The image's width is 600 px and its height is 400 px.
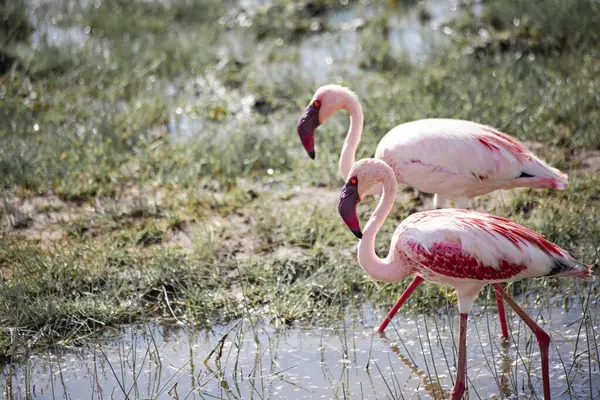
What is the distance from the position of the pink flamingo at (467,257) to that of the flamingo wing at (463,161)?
28.8 inches

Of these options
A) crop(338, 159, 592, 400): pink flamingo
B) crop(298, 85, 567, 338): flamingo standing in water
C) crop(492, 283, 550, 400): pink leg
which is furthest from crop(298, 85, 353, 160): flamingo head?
crop(492, 283, 550, 400): pink leg

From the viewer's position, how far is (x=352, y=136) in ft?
19.8

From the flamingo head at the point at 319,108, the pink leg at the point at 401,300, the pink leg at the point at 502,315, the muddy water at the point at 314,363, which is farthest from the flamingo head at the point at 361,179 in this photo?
the flamingo head at the point at 319,108

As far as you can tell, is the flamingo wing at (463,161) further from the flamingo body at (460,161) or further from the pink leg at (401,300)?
the pink leg at (401,300)

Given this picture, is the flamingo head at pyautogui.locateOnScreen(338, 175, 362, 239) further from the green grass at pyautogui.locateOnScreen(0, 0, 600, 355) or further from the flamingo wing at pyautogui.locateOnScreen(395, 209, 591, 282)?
the green grass at pyautogui.locateOnScreen(0, 0, 600, 355)

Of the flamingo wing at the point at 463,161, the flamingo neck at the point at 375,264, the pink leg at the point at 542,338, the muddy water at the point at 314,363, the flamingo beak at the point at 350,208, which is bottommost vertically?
the muddy water at the point at 314,363

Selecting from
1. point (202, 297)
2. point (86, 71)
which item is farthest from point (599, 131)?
point (86, 71)

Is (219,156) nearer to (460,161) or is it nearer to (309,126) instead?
(309,126)

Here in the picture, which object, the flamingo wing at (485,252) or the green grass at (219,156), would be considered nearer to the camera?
the flamingo wing at (485,252)

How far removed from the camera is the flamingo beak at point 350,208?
4.84 meters

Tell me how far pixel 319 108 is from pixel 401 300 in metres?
1.58

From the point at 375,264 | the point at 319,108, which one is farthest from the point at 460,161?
the point at 319,108

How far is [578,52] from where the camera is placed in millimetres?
8531

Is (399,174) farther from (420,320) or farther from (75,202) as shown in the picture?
(75,202)
